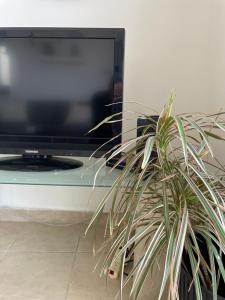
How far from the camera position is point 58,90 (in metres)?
1.43

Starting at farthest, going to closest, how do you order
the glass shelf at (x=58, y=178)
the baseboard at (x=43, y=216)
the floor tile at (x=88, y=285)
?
the baseboard at (x=43, y=216) → the glass shelf at (x=58, y=178) → the floor tile at (x=88, y=285)

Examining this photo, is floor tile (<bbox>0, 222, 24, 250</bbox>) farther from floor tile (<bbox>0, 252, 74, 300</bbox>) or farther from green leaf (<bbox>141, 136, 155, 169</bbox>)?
green leaf (<bbox>141, 136, 155, 169</bbox>)

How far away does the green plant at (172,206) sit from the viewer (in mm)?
717

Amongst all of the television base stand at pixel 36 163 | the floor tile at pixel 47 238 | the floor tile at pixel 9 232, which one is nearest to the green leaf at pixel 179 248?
the television base stand at pixel 36 163

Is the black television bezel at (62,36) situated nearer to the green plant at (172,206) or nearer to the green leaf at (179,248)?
the green plant at (172,206)

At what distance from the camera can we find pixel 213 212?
697 millimetres

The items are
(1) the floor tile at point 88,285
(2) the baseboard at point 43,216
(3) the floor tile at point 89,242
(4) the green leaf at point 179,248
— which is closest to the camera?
(4) the green leaf at point 179,248

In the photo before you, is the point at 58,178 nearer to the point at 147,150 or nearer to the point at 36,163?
the point at 36,163

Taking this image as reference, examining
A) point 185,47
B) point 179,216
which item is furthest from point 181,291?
point 185,47

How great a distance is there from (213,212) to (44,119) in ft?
3.29

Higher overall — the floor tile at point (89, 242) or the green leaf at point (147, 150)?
the green leaf at point (147, 150)

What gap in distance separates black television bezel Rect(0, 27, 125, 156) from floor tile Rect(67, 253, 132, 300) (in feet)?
1.79

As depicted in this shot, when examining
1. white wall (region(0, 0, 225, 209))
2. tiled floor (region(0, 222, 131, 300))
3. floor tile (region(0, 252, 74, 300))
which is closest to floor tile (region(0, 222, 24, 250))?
tiled floor (region(0, 222, 131, 300))

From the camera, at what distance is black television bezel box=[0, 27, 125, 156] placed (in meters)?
1.35
